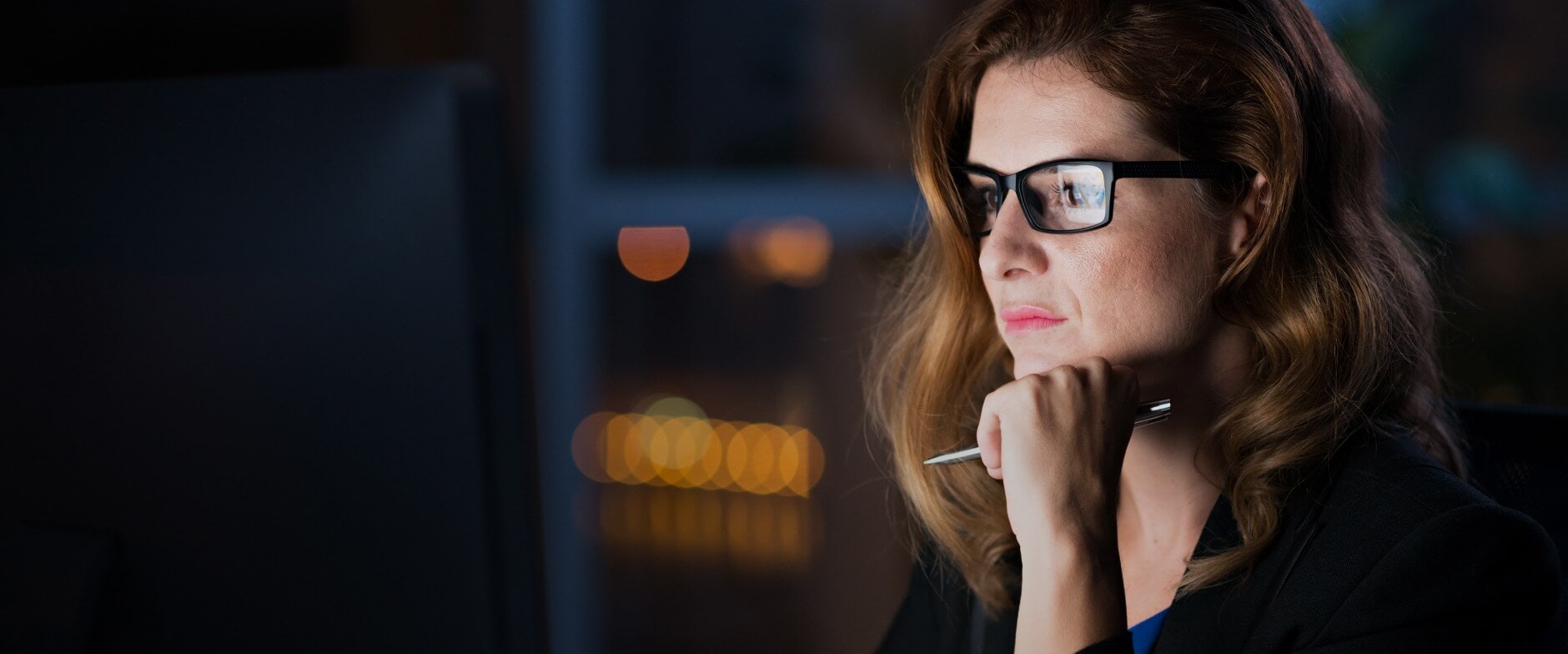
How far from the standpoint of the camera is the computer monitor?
730mm

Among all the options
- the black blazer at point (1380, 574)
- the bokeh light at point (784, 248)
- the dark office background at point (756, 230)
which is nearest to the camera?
the black blazer at point (1380, 574)

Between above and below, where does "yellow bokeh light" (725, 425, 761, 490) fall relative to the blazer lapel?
below

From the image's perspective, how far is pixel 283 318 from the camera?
0.77 metres

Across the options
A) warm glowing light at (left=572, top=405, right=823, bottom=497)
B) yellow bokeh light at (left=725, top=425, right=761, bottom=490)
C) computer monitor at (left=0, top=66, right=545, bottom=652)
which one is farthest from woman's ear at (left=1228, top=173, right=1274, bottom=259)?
yellow bokeh light at (left=725, top=425, right=761, bottom=490)

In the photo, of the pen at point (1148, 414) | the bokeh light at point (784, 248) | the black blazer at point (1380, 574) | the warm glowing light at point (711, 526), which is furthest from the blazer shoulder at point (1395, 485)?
the warm glowing light at point (711, 526)

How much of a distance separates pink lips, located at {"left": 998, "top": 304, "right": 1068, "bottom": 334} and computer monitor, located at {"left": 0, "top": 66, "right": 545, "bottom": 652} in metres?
0.61

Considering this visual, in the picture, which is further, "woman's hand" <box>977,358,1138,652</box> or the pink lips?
the pink lips

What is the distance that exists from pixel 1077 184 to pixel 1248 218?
0.67 ft

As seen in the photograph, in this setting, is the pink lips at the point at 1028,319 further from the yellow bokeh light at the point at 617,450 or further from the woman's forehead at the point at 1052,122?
the yellow bokeh light at the point at 617,450

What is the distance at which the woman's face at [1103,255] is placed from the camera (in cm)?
115

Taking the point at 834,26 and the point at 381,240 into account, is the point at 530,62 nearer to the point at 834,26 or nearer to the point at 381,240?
the point at 834,26

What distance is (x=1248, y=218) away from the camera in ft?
3.95

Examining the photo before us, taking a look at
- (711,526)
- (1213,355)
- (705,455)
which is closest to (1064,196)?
(1213,355)

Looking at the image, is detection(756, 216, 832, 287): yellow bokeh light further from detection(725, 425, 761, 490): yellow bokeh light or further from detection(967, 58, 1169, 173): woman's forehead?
detection(967, 58, 1169, 173): woman's forehead
